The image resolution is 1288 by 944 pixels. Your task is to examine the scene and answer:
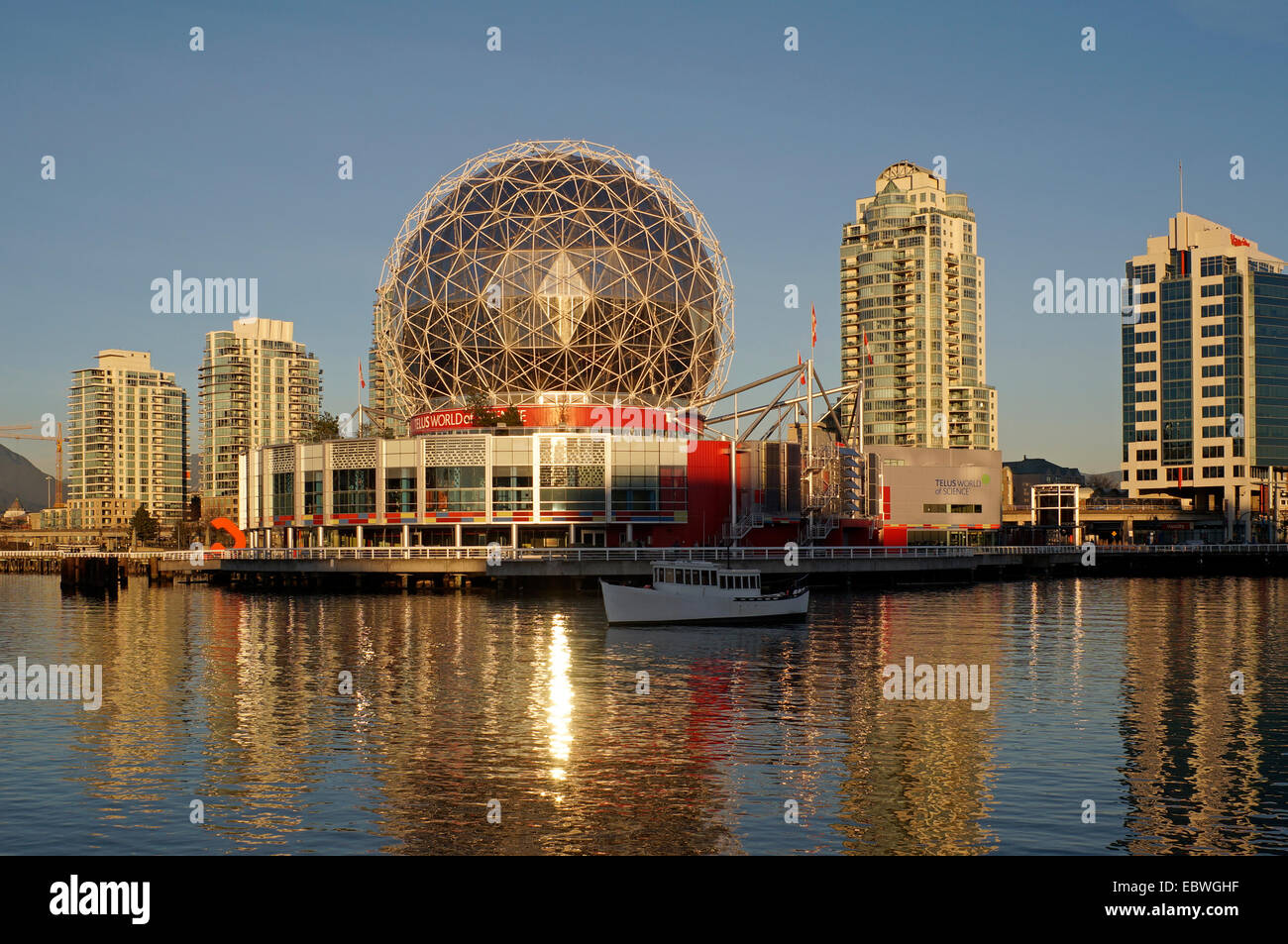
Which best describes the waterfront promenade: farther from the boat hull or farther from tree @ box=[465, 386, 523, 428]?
the boat hull

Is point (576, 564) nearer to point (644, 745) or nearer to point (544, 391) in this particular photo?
point (544, 391)

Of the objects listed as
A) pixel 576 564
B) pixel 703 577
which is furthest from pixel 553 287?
pixel 703 577

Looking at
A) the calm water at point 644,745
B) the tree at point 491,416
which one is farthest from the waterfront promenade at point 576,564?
the calm water at point 644,745

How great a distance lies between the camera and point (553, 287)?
120312mm

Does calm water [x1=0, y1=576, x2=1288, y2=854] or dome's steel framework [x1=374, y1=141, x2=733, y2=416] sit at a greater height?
dome's steel framework [x1=374, y1=141, x2=733, y2=416]

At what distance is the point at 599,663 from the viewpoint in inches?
2109
